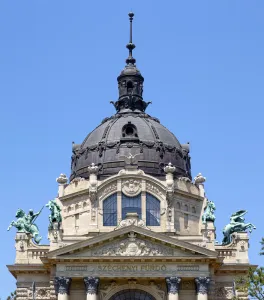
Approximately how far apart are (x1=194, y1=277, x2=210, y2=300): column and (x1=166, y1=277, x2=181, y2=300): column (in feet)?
5.08

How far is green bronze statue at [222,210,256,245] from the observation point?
266ft

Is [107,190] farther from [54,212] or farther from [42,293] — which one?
[42,293]

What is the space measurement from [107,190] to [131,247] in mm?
10228

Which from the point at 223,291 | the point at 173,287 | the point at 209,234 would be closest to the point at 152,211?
the point at 209,234

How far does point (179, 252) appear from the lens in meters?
75.5

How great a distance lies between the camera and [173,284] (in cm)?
7469

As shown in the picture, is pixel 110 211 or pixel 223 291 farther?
pixel 110 211


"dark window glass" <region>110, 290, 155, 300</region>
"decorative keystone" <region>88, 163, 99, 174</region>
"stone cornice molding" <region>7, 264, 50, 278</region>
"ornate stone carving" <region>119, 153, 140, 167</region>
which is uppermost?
"ornate stone carving" <region>119, 153, 140, 167</region>

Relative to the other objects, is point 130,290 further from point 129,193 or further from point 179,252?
point 129,193

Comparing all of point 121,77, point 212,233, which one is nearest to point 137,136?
point 121,77

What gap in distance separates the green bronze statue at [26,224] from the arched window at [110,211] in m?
6.35

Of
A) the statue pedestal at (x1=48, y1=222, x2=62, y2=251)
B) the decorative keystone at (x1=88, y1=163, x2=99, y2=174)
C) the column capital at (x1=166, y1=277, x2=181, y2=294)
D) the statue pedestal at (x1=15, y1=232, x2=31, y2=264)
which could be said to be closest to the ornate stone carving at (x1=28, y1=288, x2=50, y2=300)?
the statue pedestal at (x1=15, y1=232, x2=31, y2=264)

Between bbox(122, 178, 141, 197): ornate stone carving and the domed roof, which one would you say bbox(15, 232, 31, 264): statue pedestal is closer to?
bbox(122, 178, 141, 197): ornate stone carving

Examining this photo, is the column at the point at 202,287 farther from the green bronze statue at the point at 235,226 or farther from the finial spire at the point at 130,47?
the finial spire at the point at 130,47
